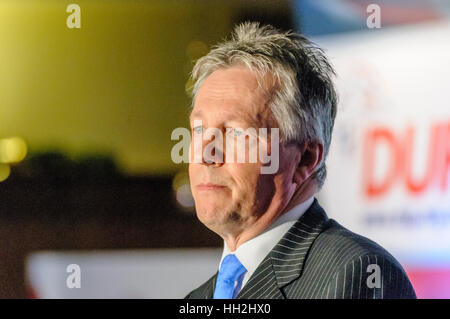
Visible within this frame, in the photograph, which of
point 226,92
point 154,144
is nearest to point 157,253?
point 154,144

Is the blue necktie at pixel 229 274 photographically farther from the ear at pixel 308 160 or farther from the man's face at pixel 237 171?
the ear at pixel 308 160

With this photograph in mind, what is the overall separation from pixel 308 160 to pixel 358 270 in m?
0.30

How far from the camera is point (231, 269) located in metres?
1.36

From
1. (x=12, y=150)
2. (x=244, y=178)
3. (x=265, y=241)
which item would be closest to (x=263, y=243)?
(x=265, y=241)

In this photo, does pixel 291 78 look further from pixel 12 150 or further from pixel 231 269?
pixel 12 150

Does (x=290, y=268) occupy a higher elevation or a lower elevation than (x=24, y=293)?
higher

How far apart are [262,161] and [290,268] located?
0.24m

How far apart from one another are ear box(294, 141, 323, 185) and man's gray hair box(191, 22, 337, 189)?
13 mm

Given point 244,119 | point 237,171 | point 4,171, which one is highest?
point 244,119

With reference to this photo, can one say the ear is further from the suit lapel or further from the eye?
the eye

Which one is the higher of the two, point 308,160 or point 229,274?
point 308,160

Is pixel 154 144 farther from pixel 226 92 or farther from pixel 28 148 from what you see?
pixel 226 92

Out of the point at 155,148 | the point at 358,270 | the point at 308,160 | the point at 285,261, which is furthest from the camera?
the point at 155,148

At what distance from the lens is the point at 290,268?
1276mm
